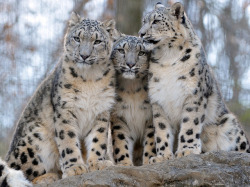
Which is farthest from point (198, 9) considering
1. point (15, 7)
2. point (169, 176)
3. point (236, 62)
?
point (169, 176)

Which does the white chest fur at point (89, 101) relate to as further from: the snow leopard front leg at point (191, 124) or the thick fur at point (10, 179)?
the thick fur at point (10, 179)

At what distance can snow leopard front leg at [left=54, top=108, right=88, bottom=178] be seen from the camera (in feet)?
21.8

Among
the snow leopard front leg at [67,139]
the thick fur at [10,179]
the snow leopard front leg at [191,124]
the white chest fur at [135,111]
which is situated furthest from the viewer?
the white chest fur at [135,111]

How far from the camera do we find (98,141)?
22.5 feet

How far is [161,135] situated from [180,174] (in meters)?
1.07

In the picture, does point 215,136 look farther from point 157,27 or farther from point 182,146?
point 157,27

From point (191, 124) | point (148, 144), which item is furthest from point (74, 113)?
point (191, 124)

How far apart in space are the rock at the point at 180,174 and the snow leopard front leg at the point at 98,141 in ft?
2.38

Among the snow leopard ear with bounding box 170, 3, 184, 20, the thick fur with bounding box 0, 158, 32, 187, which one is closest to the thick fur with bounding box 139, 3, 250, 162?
the snow leopard ear with bounding box 170, 3, 184, 20

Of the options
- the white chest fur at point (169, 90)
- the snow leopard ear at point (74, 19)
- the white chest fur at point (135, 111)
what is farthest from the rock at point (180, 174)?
the snow leopard ear at point (74, 19)

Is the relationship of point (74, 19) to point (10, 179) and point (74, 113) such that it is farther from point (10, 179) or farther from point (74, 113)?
point (10, 179)

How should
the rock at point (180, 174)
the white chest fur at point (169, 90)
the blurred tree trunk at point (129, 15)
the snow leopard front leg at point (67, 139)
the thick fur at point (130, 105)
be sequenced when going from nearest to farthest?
the rock at point (180, 174) → the snow leopard front leg at point (67, 139) → the white chest fur at point (169, 90) → the thick fur at point (130, 105) → the blurred tree trunk at point (129, 15)

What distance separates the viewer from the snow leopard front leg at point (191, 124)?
688 cm

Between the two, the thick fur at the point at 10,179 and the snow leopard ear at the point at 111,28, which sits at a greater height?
the snow leopard ear at the point at 111,28
